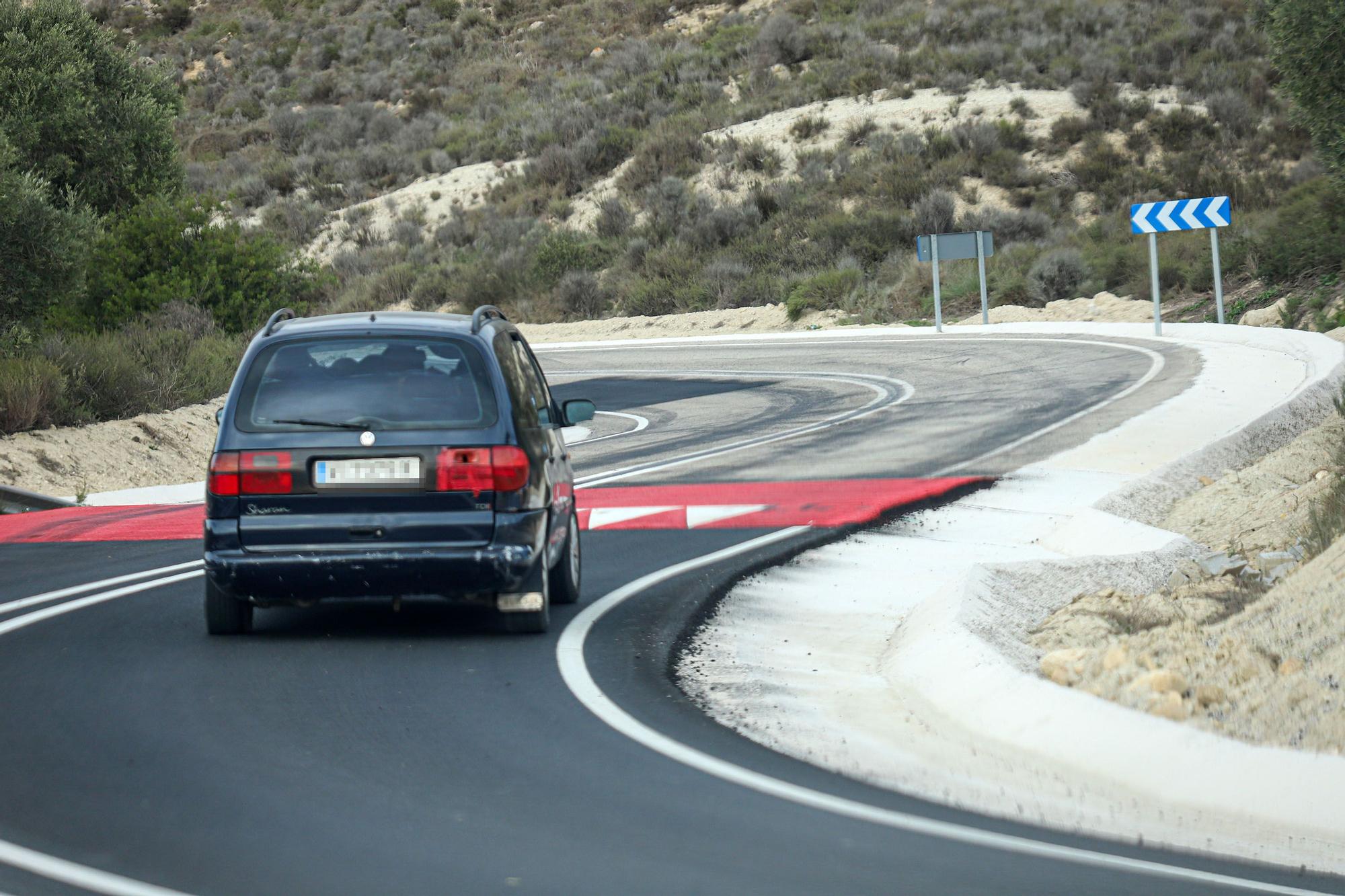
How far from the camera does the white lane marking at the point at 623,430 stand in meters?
19.9

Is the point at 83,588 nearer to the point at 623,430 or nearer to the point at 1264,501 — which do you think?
the point at 1264,501

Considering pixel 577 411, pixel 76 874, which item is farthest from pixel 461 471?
pixel 76 874

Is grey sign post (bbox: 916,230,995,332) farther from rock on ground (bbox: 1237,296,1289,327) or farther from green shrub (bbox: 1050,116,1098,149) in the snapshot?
green shrub (bbox: 1050,116,1098,149)

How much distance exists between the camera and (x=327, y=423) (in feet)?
25.7

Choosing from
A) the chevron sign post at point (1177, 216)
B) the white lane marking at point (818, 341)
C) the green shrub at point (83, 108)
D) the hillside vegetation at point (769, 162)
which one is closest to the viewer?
the green shrub at point (83, 108)

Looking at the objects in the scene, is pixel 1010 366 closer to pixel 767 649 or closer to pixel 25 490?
pixel 25 490

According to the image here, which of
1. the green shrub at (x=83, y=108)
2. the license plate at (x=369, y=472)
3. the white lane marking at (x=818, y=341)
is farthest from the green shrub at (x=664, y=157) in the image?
the license plate at (x=369, y=472)

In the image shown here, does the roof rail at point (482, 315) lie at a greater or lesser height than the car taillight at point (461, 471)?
greater

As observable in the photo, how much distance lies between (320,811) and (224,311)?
22.2 m

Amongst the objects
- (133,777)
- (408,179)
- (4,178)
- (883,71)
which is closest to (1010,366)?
(4,178)

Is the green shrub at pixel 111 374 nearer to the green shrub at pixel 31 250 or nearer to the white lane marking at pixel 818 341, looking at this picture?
the green shrub at pixel 31 250

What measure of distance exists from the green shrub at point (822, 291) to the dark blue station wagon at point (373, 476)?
97.7 feet

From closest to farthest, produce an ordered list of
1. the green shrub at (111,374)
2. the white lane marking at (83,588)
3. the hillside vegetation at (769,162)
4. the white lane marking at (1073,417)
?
the white lane marking at (83,588)
the white lane marking at (1073,417)
the green shrub at (111,374)
the hillside vegetation at (769,162)

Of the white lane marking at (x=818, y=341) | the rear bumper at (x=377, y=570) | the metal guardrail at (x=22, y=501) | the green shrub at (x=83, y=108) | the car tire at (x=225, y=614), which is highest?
the green shrub at (x=83, y=108)
